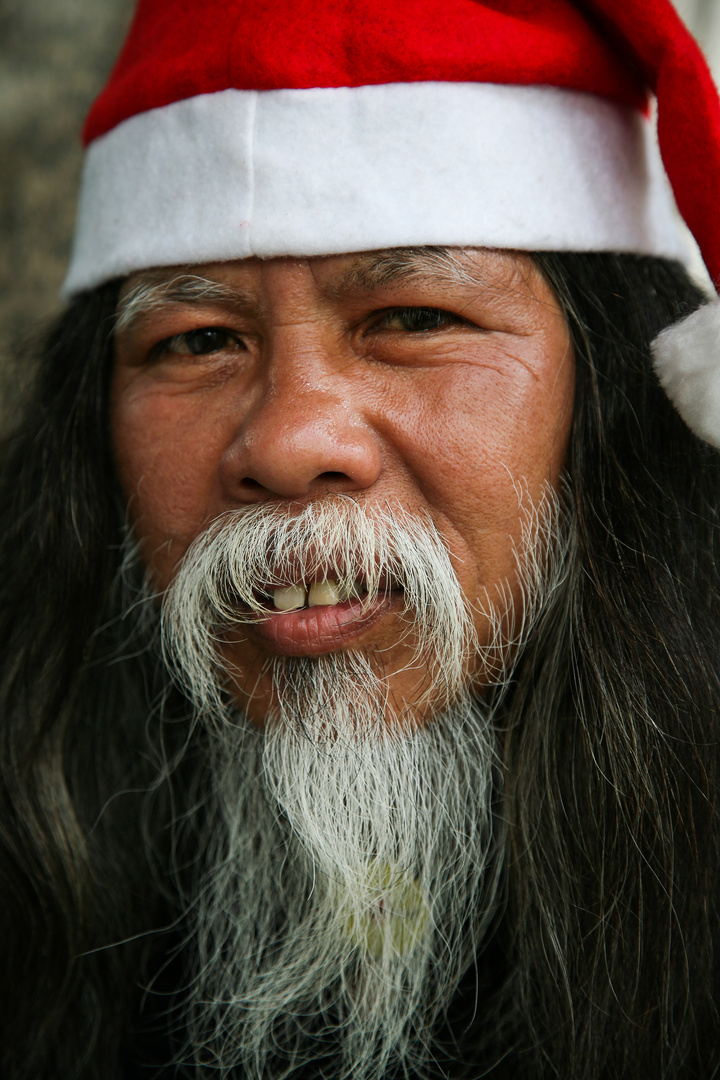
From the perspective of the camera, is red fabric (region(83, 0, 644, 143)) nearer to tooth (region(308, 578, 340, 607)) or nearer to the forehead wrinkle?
the forehead wrinkle

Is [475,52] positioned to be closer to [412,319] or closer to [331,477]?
[412,319]

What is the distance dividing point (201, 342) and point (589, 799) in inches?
34.5

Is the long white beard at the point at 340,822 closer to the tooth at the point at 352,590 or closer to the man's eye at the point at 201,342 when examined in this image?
the tooth at the point at 352,590

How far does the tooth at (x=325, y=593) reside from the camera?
117 centimetres

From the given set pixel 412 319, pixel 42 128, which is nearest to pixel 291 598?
pixel 412 319

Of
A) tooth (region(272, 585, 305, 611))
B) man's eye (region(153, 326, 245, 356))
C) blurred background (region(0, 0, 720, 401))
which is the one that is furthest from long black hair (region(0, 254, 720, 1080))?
blurred background (region(0, 0, 720, 401))

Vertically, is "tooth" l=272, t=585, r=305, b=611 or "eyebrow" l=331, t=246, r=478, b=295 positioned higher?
"eyebrow" l=331, t=246, r=478, b=295

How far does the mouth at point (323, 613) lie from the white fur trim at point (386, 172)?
447mm

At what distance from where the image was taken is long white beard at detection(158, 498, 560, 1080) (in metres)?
1.16

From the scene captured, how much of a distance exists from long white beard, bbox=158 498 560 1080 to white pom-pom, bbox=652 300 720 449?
0.24 meters

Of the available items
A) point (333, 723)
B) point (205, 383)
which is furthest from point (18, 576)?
point (333, 723)

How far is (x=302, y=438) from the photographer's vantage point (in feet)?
3.54

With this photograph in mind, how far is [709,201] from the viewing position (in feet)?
3.51

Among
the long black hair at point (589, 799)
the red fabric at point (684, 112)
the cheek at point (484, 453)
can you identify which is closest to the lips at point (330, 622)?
the cheek at point (484, 453)
